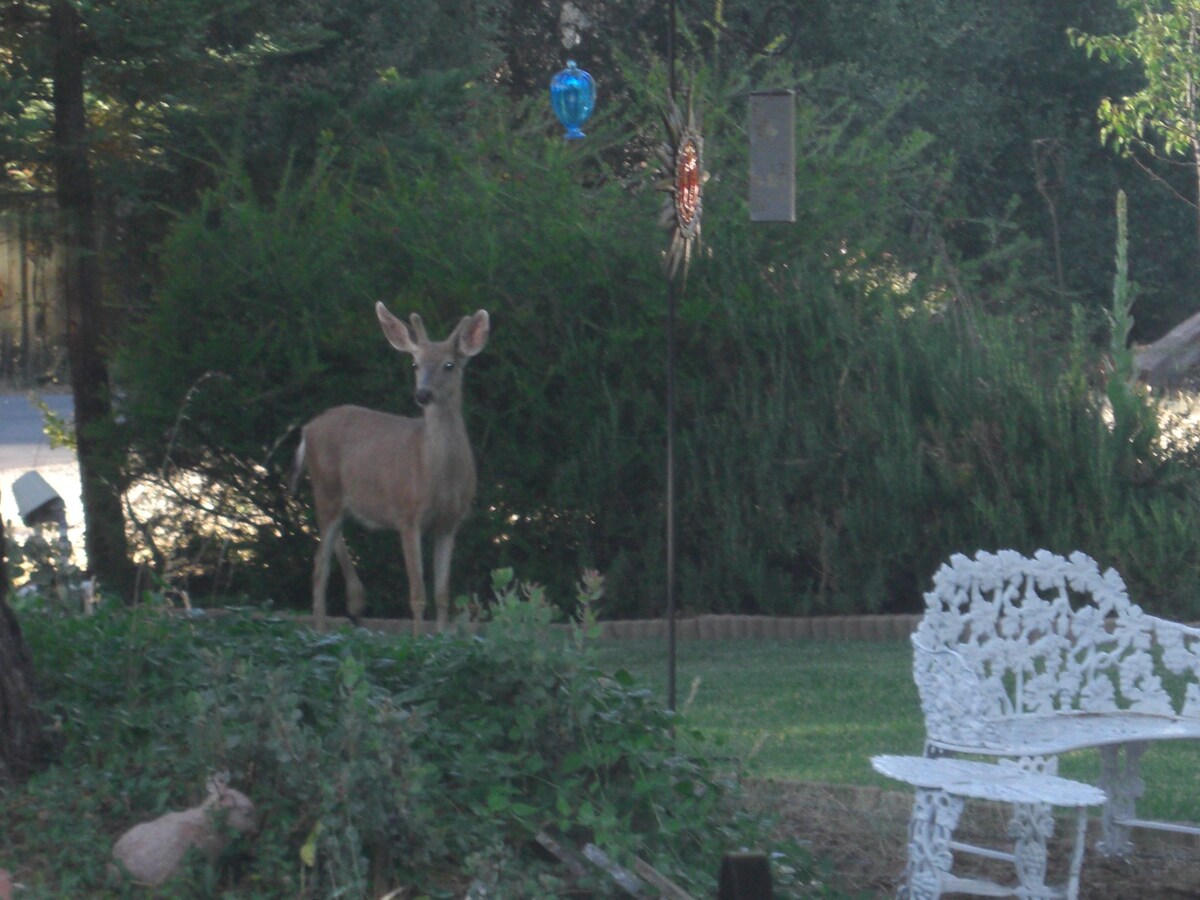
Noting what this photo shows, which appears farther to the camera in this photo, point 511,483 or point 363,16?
point 363,16

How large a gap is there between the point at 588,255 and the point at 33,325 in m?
7.60

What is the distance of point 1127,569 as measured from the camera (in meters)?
10.1

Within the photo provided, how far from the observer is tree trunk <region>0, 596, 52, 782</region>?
516cm

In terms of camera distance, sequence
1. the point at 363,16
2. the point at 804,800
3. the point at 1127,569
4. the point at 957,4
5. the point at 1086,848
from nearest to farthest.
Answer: the point at 1086,848 < the point at 804,800 < the point at 1127,569 < the point at 363,16 < the point at 957,4

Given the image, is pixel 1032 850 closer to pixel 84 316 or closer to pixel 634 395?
pixel 634 395

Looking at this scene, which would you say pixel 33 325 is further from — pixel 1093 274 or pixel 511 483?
pixel 1093 274

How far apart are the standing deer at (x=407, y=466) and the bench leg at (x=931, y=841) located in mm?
5167

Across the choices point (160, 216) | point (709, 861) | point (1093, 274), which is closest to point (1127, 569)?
point (709, 861)

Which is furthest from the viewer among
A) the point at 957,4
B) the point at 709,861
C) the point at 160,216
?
the point at 957,4

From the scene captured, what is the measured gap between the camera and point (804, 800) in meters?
6.07

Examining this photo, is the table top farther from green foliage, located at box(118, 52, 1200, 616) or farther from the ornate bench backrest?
green foliage, located at box(118, 52, 1200, 616)

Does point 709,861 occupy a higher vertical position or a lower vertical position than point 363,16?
lower

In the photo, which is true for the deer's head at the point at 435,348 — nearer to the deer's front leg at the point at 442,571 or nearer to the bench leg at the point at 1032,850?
the deer's front leg at the point at 442,571

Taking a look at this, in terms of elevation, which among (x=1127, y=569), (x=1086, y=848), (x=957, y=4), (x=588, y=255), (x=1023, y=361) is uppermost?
(x=957, y=4)
